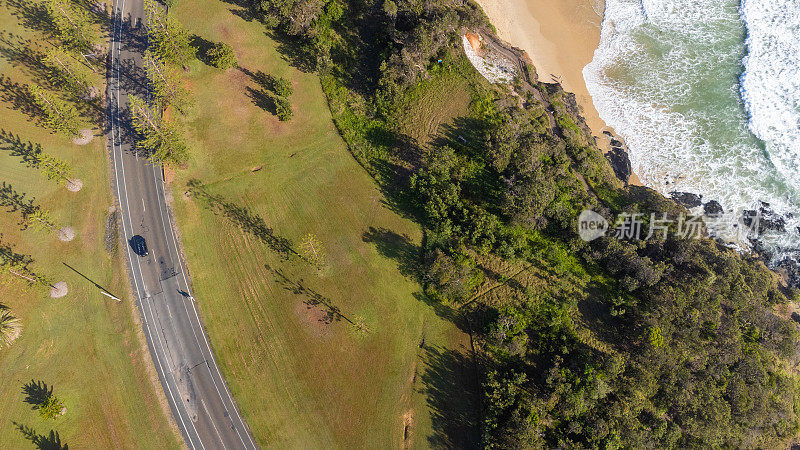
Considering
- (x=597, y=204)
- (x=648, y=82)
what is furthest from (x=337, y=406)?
(x=648, y=82)

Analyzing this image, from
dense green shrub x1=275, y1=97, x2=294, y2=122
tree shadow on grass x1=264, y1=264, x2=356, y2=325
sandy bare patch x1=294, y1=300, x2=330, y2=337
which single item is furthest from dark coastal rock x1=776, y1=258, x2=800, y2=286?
dense green shrub x1=275, y1=97, x2=294, y2=122

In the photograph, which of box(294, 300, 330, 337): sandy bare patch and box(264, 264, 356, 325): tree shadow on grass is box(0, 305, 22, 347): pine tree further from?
box(294, 300, 330, 337): sandy bare patch

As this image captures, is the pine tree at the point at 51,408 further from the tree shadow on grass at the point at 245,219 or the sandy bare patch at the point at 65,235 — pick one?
the tree shadow on grass at the point at 245,219

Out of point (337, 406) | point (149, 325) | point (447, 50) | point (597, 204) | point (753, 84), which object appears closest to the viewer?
point (337, 406)

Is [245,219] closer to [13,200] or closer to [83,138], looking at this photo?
[83,138]

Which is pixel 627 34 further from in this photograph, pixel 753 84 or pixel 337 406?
pixel 337 406
